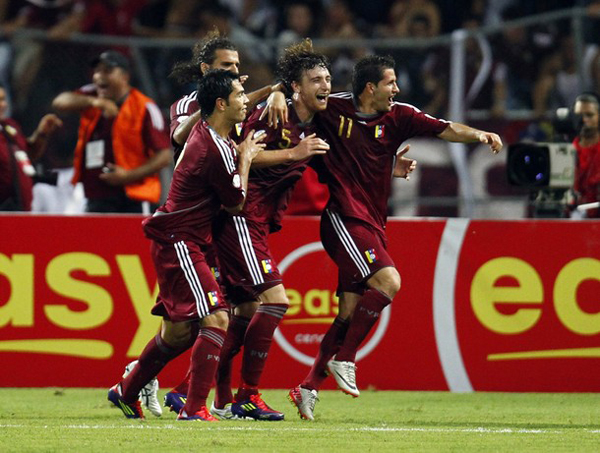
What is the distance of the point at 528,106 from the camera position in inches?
504

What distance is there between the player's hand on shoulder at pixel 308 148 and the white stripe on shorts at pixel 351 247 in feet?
1.95

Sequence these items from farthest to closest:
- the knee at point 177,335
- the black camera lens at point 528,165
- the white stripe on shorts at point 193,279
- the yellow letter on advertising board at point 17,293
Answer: the black camera lens at point 528,165 < the yellow letter on advertising board at point 17,293 < the knee at point 177,335 < the white stripe on shorts at point 193,279

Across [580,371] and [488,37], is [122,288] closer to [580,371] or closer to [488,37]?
[580,371]

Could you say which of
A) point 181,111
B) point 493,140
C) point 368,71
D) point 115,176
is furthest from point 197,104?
point 115,176

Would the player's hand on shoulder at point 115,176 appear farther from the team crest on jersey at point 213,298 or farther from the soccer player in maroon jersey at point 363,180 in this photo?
the team crest on jersey at point 213,298

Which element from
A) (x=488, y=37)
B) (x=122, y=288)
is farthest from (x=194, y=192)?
(x=488, y=37)

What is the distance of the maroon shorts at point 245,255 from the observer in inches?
322

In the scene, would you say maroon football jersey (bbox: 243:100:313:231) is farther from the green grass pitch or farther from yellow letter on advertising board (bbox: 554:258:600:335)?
yellow letter on advertising board (bbox: 554:258:600:335)

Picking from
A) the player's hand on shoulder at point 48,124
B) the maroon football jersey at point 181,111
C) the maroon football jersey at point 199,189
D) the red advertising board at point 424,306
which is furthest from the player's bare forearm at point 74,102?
the maroon football jersey at point 199,189

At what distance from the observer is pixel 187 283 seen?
300 inches

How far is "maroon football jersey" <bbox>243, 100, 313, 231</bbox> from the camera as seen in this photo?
8297mm

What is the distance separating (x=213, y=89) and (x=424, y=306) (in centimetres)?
327

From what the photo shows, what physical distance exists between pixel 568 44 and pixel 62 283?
215 inches

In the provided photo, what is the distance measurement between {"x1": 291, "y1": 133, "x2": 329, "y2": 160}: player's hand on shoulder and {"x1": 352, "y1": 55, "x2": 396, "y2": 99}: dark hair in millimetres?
611
